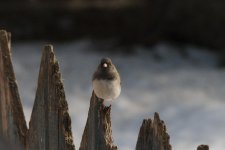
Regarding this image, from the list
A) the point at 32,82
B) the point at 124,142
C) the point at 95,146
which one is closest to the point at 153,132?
the point at 95,146

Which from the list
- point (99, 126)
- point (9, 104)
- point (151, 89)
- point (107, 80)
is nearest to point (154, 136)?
point (99, 126)

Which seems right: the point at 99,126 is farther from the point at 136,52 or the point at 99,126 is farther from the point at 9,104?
the point at 136,52

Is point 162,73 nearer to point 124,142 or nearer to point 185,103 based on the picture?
point 185,103

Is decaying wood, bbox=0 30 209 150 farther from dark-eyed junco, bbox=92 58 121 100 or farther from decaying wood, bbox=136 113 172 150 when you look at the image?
dark-eyed junco, bbox=92 58 121 100

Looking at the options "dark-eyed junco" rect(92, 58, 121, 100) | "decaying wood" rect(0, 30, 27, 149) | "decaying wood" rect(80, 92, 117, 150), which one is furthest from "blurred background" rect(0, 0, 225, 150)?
"decaying wood" rect(80, 92, 117, 150)

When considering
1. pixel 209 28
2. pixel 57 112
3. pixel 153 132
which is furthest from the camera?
pixel 209 28

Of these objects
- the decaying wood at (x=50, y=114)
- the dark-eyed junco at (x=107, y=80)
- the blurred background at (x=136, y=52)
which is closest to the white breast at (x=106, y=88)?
the dark-eyed junco at (x=107, y=80)

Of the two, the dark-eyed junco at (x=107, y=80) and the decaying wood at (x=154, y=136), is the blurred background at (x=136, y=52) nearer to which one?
the dark-eyed junco at (x=107, y=80)
